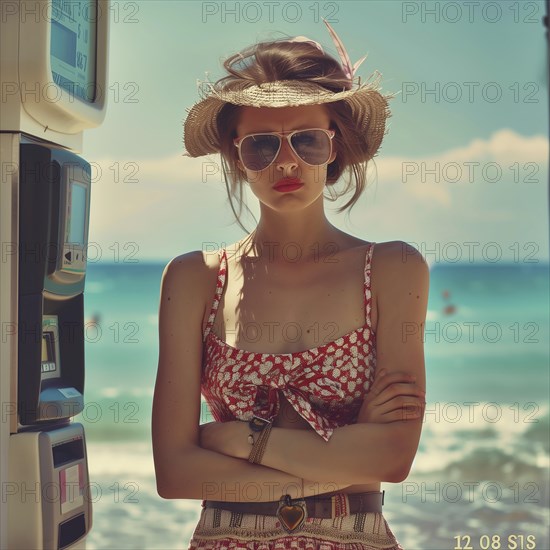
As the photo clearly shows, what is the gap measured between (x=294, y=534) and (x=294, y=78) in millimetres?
1306

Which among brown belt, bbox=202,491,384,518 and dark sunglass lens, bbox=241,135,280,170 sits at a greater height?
dark sunglass lens, bbox=241,135,280,170

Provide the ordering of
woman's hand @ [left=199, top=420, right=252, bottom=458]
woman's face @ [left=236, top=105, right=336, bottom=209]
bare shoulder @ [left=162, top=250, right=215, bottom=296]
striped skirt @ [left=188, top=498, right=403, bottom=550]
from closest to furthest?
striped skirt @ [left=188, top=498, right=403, bottom=550] → woman's hand @ [left=199, top=420, right=252, bottom=458] → woman's face @ [left=236, top=105, right=336, bottom=209] → bare shoulder @ [left=162, top=250, right=215, bottom=296]

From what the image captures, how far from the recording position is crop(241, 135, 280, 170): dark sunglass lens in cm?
295

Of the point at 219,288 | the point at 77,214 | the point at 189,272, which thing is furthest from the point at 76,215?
the point at 219,288

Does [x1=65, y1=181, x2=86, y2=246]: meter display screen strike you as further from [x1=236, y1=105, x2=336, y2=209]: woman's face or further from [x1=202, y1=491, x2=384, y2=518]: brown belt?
[x1=202, y1=491, x2=384, y2=518]: brown belt

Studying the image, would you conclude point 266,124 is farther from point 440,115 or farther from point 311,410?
point 440,115

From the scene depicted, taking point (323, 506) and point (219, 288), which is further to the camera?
point (219, 288)

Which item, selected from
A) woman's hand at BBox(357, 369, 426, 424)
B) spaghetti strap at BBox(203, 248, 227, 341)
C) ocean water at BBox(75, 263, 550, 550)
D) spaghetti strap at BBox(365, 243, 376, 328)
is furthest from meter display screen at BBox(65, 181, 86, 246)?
ocean water at BBox(75, 263, 550, 550)

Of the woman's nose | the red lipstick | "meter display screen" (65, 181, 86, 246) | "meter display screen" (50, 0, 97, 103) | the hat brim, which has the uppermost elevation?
"meter display screen" (50, 0, 97, 103)

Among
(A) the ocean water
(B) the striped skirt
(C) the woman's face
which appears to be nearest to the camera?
(B) the striped skirt

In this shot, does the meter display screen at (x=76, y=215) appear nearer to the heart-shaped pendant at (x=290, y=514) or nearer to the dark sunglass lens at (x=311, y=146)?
the dark sunglass lens at (x=311, y=146)

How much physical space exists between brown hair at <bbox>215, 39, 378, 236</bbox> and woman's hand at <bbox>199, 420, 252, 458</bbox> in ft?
2.28

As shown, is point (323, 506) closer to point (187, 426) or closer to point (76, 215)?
point (187, 426)

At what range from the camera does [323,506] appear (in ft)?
9.12
